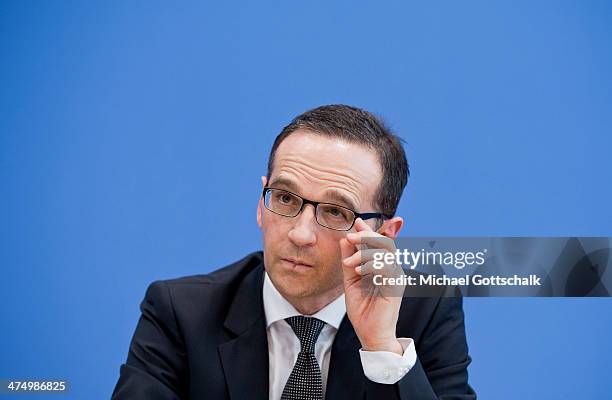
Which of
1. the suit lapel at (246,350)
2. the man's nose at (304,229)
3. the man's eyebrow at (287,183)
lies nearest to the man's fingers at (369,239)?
the man's nose at (304,229)

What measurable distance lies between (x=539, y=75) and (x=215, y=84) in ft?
4.19

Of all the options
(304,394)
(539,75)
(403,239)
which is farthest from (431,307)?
(539,75)

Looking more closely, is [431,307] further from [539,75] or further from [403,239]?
[539,75]

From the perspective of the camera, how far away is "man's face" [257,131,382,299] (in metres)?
2.31

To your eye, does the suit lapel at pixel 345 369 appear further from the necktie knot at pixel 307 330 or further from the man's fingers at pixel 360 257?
the man's fingers at pixel 360 257

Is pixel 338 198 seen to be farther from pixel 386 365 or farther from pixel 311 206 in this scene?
pixel 386 365

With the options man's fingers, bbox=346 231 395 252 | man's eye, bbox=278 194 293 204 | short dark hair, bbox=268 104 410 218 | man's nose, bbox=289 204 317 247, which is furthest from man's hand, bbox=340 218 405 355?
short dark hair, bbox=268 104 410 218

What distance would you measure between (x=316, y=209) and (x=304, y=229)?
0.09 m

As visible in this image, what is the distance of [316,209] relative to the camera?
2.34 metres

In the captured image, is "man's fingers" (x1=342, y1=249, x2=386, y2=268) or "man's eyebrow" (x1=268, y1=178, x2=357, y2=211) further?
"man's eyebrow" (x1=268, y1=178, x2=357, y2=211)

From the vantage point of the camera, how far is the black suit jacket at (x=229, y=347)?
7.67 feet

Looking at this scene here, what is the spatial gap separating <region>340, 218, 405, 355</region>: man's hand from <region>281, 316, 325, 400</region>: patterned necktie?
206 millimetres

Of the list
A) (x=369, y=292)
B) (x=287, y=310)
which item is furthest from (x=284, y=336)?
(x=369, y=292)

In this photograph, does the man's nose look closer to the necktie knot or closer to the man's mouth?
the man's mouth
